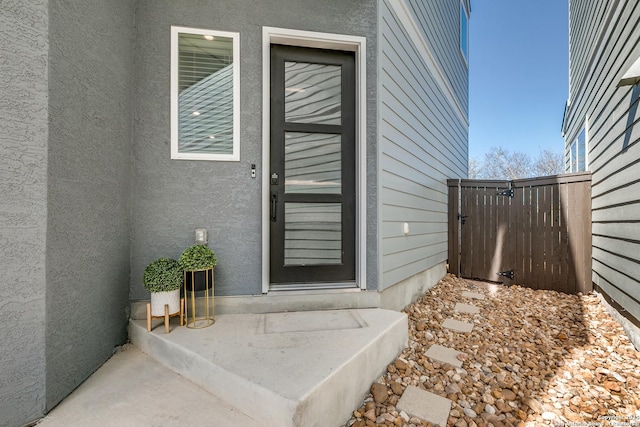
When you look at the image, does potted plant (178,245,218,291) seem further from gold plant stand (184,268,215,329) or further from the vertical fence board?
the vertical fence board

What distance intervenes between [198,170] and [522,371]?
119 inches

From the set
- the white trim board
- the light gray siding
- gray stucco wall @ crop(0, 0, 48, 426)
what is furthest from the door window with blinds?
the light gray siding

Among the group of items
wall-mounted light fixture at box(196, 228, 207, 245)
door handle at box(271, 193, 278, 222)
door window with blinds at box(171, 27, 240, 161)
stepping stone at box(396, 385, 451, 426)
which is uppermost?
door window with blinds at box(171, 27, 240, 161)

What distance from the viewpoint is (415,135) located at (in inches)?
136

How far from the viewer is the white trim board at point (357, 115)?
2.32 metres

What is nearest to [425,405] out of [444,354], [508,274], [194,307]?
[444,354]

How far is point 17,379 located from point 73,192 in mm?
987

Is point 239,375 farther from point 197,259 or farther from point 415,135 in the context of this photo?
point 415,135

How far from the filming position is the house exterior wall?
2316 mm

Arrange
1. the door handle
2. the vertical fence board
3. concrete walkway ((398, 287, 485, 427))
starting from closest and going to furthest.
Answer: concrete walkway ((398, 287, 485, 427)), the door handle, the vertical fence board

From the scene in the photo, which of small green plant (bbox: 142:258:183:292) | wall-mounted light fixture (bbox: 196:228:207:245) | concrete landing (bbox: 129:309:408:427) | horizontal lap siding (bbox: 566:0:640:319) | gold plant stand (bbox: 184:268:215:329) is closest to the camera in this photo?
concrete landing (bbox: 129:309:408:427)

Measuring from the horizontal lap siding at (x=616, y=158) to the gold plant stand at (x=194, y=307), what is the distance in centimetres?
345

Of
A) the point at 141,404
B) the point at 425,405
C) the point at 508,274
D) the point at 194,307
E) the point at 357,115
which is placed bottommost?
the point at 425,405

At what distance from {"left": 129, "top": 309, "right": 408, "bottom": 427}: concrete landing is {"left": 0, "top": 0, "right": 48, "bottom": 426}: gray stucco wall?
→ 0.64 metres
